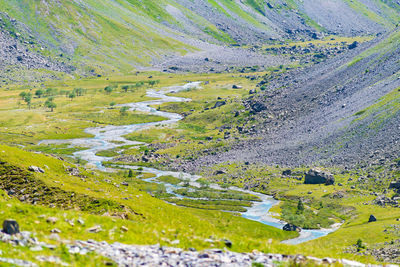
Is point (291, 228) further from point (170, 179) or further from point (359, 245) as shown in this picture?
point (170, 179)

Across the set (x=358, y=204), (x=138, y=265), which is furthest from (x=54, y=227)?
(x=358, y=204)

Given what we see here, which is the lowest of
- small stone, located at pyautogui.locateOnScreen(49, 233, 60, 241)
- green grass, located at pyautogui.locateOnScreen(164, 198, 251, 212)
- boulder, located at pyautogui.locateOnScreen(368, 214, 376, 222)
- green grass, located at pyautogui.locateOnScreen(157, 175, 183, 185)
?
green grass, located at pyautogui.locateOnScreen(157, 175, 183, 185)

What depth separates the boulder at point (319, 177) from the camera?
131750 mm

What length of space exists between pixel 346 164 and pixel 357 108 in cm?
4338

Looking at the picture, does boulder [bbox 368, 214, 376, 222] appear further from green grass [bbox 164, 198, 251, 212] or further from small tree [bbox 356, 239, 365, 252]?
green grass [bbox 164, 198, 251, 212]

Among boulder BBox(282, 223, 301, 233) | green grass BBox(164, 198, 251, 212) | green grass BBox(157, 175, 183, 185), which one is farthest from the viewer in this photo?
green grass BBox(157, 175, 183, 185)

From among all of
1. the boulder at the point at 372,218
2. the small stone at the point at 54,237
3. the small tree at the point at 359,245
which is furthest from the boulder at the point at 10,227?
the boulder at the point at 372,218

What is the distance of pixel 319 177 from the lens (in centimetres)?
13288

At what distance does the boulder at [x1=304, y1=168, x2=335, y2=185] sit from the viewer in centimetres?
13175

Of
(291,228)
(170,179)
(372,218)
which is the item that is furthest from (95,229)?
(170,179)

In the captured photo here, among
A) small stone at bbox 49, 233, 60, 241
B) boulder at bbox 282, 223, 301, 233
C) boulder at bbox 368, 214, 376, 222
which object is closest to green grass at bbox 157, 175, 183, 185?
boulder at bbox 282, 223, 301, 233

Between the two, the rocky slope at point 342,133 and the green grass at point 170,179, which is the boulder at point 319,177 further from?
the green grass at point 170,179

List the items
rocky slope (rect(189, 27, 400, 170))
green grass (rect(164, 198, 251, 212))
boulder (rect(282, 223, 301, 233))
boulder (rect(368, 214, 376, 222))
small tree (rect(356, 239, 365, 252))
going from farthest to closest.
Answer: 1. rocky slope (rect(189, 27, 400, 170))
2. green grass (rect(164, 198, 251, 212))
3. boulder (rect(282, 223, 301, 233))
4. boulder (rect(368, 214, 376, 222))
5. small tree (rect(356, 239, 365, 252))

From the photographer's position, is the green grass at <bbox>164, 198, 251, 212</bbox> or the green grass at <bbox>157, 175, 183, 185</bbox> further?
the green grass at <bbox>157, 175, 183, 185</bbox>
